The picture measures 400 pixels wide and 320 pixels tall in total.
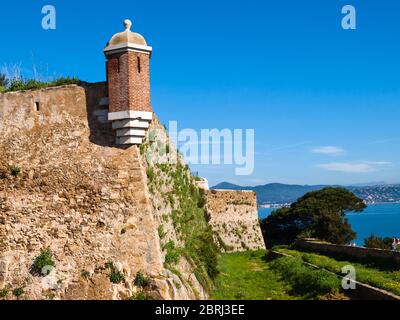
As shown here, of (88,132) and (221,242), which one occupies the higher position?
(88,132)

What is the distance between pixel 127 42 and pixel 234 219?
36500 mm

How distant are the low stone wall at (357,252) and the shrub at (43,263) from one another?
19.6m

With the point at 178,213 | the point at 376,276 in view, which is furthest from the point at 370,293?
the point at 178,213

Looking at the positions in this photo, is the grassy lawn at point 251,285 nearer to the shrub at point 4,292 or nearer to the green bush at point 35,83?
the shrub at point 4,292

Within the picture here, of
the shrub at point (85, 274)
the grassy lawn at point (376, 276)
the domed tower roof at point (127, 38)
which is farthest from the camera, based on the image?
the grassy lawn at point (376, 276)

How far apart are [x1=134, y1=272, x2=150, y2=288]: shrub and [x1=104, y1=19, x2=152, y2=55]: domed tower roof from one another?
26.0 ft

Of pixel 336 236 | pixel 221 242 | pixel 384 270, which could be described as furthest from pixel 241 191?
pixel 384 270

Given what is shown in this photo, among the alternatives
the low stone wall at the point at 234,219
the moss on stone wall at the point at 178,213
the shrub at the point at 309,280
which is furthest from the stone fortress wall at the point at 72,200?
the low stone wall at the point at 234,219

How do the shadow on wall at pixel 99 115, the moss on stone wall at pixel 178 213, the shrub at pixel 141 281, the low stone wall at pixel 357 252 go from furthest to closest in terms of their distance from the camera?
the low stone wall at pixel 357 252 < the moss on stone wall at pixel 178 213 < the shadow on wall at pixel 99 115 < the shrub at pixel 141 281

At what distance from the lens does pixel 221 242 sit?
47094mm

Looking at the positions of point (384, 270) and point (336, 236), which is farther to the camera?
point (336, 236)

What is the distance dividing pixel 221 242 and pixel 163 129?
92.2 feet

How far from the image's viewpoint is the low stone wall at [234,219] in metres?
47.8
